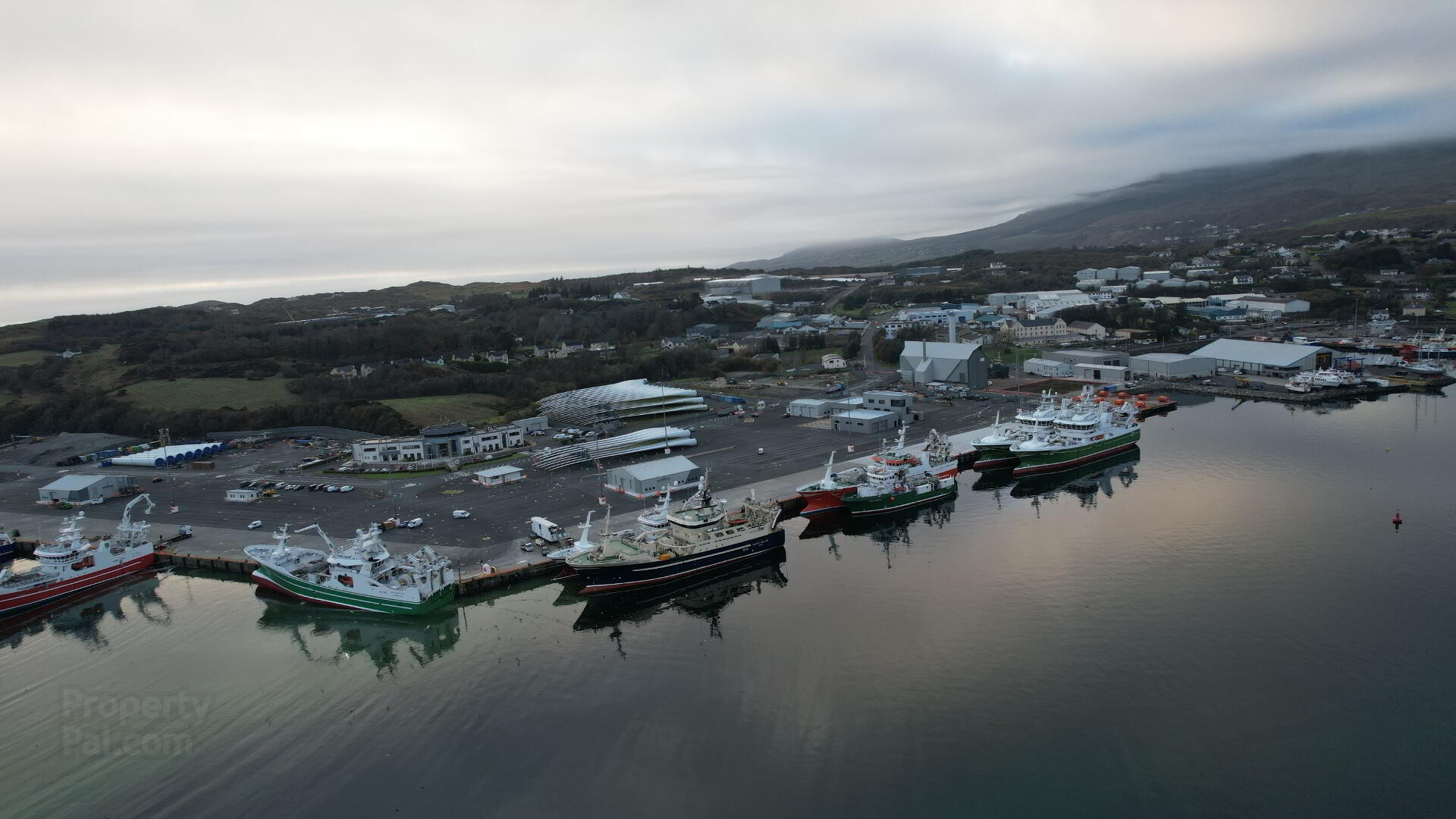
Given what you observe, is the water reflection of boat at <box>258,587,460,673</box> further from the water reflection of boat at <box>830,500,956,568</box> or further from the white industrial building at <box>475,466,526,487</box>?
the water reflection of boat at <box>830,500,956,568</box>

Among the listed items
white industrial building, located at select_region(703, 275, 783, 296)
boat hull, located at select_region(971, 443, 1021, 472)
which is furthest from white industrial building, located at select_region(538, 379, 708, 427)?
white industrial building, located at select_region(703, 275, 783, 296)

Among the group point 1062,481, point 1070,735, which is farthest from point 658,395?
point 1070,735

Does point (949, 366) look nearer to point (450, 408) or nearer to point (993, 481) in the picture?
point (993, 481)

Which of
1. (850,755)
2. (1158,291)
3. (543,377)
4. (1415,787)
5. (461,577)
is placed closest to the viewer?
(1415,787)

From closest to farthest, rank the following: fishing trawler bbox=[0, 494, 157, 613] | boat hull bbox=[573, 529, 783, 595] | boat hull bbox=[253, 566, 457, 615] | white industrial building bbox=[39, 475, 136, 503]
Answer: boat hull bbox=[253, 566, 457, 615] → boat hull bbox=[573, 529, 783, 595] → fishing trawler bbox=[0, 494, 157, 613] → white industrial building bbox=[39, 475, 136, 503]

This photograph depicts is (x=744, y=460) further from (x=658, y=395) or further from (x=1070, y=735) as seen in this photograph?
(x=1070, y=735)

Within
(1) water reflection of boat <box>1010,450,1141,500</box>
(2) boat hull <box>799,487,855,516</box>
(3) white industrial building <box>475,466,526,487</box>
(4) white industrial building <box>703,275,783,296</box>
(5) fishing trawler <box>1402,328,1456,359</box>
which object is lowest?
(5) fishing trawler <box>1402,328,1456,359</box>
